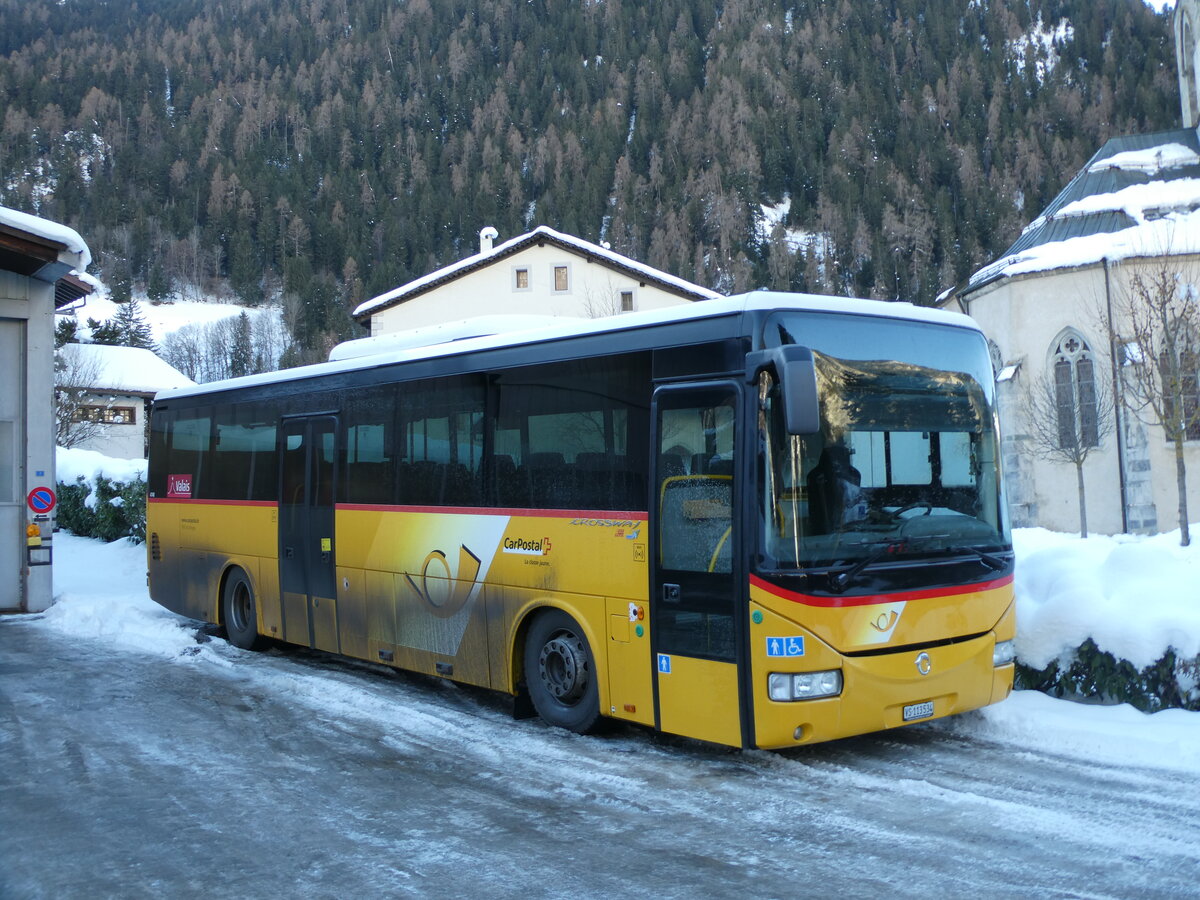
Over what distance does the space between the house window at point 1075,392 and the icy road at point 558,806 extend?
76.9 feet

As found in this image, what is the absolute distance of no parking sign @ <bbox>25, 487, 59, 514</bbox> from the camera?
14.0 m

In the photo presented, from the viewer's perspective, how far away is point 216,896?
4512mm

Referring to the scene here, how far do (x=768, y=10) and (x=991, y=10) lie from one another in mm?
33544

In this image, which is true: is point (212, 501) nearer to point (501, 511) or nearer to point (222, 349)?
point (501, 511)

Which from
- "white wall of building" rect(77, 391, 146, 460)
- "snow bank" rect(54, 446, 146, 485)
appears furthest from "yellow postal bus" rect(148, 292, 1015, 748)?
"white wall of building" rect(77, 391, 146, 460)

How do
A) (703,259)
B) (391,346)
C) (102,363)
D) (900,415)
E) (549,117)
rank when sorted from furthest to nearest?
(549,117), (703,259), (102,363), (391,346), (900,415)

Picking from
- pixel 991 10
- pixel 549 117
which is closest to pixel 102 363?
pixel 549 117

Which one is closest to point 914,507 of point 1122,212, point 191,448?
point 191,448

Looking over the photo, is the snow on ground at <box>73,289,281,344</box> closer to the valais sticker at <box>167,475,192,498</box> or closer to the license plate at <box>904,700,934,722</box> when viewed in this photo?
the valais sticker at <box>167,475,192,498</box>

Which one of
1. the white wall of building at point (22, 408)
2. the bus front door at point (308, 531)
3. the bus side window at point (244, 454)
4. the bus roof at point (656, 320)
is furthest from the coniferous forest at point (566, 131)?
the bus roof at point (656, 320)

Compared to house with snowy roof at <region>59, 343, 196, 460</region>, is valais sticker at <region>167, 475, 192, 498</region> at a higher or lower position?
lower

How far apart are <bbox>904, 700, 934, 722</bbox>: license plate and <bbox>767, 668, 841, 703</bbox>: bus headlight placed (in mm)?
654

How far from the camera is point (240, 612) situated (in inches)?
456

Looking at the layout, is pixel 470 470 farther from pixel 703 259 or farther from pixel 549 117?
pixel 549 117
